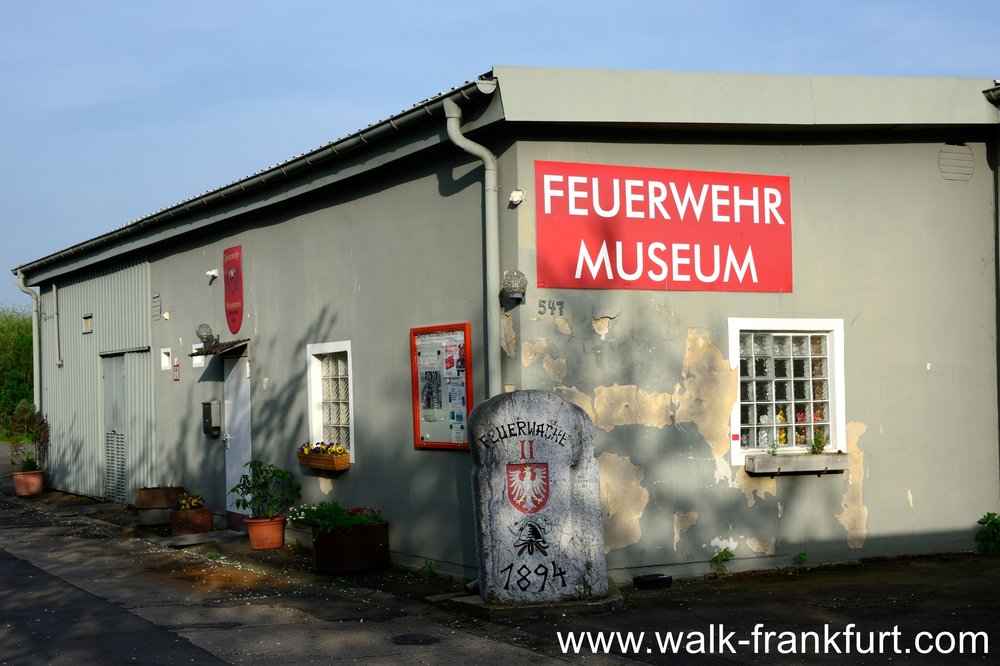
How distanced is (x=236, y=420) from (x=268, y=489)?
1526 millimetres

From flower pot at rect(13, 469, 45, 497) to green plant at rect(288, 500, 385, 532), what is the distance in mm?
10459

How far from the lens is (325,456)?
476 inches

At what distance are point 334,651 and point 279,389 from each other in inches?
233

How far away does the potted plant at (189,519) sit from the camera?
14258 millimetres

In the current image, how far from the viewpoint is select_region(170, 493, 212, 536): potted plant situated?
1426 centimetres

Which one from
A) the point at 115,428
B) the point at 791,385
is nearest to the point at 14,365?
the point at 115,428

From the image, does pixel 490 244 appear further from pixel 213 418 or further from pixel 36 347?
pixel 36 347

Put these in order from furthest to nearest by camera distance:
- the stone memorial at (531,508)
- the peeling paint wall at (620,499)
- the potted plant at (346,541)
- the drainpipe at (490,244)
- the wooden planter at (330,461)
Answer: the wooden planter at (330,461) < the potted plant at (346,541) < the peeling paint wall at (620,499) < the drainpipe at (490,244) < the stone memorial at (531,508)

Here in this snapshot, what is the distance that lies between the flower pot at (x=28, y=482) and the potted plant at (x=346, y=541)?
10.7 metres

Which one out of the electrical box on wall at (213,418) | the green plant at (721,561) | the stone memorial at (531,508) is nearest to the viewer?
the stone memorial at (531,508)

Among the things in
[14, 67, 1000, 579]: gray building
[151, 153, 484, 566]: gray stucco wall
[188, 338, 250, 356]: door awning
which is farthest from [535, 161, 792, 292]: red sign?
[188, 338, 250, 356]: door awning

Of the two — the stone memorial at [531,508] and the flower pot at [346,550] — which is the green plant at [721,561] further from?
the flower pot at [346,550]

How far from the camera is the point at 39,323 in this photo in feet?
70.8

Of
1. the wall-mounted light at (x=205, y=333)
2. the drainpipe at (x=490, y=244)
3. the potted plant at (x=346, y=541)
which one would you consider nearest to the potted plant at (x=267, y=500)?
the potted plant at (x=346, y=541)
